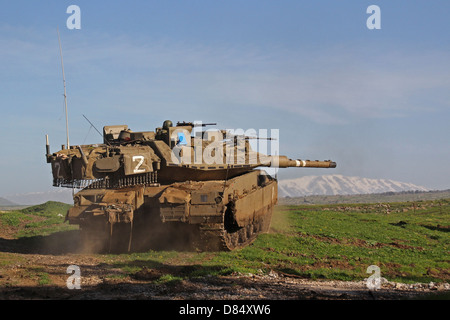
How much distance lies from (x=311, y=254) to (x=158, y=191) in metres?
5.77

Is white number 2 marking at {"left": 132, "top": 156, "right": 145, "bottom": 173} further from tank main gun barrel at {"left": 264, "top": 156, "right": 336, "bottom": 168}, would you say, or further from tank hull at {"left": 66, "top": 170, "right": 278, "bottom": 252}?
tank main gun barrel at {"left": 264, "top": 156, "right": 336, "bottom": 168}

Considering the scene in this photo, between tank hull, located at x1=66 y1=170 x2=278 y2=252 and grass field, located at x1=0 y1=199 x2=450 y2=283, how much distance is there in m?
0.75

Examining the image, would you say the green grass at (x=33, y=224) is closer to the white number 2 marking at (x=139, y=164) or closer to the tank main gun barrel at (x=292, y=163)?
the white number 2 marking at (x=139, y=164)

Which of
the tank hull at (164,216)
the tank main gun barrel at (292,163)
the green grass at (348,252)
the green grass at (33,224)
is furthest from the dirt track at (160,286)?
the tank main gun barrel at (292,163)

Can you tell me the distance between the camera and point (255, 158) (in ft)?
75.9

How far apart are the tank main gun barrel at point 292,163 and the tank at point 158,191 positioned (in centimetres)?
323

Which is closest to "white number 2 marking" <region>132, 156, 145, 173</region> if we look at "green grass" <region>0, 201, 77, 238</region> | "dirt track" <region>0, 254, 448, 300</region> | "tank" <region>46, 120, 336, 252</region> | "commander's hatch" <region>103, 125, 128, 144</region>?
"tank" <region>46, 120, 336, 252</region>

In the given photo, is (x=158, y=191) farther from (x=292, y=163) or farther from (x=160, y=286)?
(x=292, y=163)

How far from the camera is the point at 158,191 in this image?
59.3ft

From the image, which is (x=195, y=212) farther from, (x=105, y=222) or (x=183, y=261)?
(x=105, y=222)

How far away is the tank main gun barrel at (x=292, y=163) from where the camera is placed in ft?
82.0

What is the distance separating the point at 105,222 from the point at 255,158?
8.16 m
